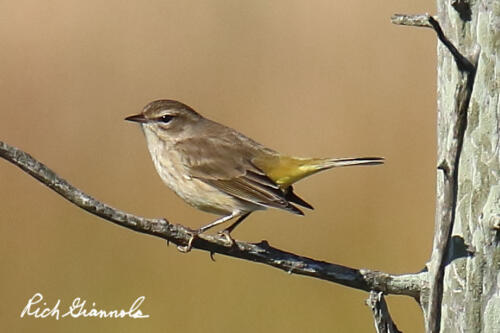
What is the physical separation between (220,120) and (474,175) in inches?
225

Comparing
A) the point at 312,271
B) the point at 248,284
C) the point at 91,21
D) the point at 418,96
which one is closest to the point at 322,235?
the point at 248,284

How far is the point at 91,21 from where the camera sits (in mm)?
9266

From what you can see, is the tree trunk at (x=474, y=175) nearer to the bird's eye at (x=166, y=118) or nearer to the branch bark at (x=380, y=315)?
the branch bark at (x=380, y=315)

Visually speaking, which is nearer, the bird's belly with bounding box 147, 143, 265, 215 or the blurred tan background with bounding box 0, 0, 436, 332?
the bird's belly with bounding box 147, 143, 265, 215

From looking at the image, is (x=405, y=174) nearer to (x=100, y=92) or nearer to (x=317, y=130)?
(x=317, y=130)

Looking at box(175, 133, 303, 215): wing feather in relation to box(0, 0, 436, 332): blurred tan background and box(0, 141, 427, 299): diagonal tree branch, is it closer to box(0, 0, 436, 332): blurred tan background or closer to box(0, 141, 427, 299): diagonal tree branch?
box(0, 141, 427, 299): diagonal tree branch

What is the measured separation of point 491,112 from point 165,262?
4988 mm

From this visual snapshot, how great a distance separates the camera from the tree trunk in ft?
7.92

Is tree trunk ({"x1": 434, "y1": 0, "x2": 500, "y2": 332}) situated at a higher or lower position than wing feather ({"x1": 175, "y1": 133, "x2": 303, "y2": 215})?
lower

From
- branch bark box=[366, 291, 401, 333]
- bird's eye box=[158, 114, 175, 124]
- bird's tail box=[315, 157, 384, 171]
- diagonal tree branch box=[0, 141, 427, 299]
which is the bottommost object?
branch bark box=[366, 291, 401, 333]

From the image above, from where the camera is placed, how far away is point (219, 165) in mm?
5090

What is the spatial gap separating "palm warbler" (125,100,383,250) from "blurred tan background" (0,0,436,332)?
67.5 inches

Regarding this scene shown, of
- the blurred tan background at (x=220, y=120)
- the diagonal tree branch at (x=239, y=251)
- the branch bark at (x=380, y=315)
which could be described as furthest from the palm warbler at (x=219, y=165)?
the blurred tan background at (x=220, y=120)

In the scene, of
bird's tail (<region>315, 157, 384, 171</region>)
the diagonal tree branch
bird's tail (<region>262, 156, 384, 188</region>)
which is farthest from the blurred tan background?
the diagonal tree branch
